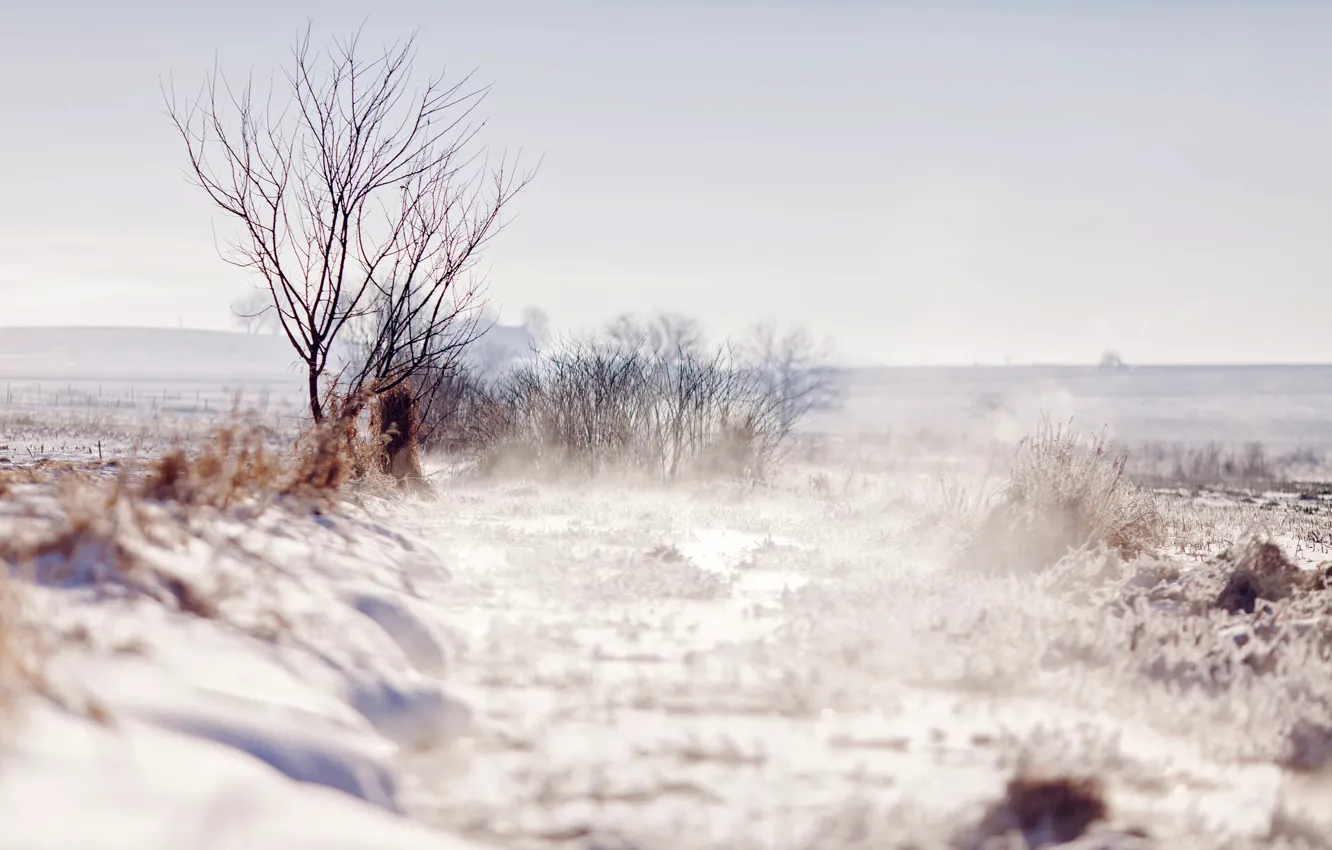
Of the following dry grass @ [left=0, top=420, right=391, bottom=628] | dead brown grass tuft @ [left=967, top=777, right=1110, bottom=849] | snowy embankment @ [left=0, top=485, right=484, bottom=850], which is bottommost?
dead brown grass tuft @ [left=967, top=777, right=1110, bottom=849]

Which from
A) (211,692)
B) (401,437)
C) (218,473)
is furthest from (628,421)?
(211,692)

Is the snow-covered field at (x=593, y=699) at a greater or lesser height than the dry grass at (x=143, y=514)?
lesser

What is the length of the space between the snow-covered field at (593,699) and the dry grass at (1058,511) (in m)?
1.15

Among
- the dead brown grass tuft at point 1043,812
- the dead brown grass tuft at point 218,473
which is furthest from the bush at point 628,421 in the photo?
the dead brown grass tuft at point 1043,812

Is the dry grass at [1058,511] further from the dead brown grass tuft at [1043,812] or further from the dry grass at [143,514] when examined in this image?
the dry grass at [143,514]

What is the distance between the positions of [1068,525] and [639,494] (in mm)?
5693

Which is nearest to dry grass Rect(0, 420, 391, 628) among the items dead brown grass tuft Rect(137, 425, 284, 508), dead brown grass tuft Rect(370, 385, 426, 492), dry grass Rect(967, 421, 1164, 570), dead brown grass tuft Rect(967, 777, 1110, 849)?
dead brown grass tuft Rect(137, 425, 284, 508)

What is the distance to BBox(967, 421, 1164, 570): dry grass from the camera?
21.8ft

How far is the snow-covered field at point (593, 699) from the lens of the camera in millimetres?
1963

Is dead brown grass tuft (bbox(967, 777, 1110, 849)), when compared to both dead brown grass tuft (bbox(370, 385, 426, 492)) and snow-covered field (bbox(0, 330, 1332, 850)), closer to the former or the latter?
snow-covered field (bbox(0, 330, 1332, 850))

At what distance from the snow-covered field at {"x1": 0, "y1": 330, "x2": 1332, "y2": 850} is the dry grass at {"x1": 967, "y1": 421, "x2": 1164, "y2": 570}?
1150mm

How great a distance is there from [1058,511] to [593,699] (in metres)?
4.87

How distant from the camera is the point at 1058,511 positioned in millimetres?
6887

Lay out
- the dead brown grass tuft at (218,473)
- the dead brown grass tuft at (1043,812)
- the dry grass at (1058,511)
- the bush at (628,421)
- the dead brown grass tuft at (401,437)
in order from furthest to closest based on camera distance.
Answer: the bush at (628,421) < the dead brown grass tuft at (401,437) < the dry grass at (1058,511) < the dead brown grass tuft at (218,473) < the dead brown grass tuft at (1043,812)
